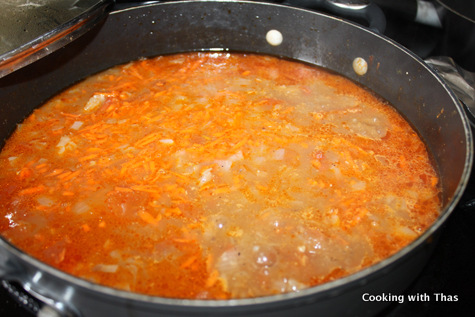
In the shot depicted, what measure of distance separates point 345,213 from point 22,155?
1.67m

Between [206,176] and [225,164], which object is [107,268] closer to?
[206,176]

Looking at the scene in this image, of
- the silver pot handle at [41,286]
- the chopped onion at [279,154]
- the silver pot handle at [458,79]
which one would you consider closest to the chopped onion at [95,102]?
the chopped onion at [279,154]

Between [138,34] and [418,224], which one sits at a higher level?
[138,34]

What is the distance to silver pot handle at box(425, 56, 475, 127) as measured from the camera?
8.22 feet

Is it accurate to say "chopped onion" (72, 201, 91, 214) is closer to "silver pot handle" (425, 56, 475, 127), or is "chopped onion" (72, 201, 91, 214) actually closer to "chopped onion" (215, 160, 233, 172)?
"chopped onion" (215, 160, 233, 172)

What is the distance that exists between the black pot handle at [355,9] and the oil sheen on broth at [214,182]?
39 centimetres

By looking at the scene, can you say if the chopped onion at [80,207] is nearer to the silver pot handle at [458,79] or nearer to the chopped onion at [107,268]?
the chopped onion at [107,268]

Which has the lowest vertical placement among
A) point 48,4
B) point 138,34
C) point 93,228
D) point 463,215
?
point 463,215

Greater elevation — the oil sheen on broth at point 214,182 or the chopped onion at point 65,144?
the chopped onion at point 65,144

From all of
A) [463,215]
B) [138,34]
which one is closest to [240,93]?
[138,34]

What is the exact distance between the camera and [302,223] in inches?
72.6

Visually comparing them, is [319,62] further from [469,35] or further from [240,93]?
[469,35]

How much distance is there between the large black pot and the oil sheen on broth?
0.11 m

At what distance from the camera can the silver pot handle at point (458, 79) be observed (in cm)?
251
